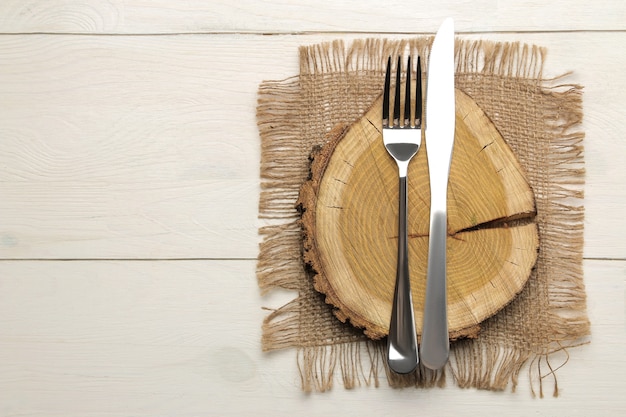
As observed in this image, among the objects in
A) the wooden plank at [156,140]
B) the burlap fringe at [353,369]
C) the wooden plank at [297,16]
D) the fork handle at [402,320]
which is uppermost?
the wooden plank at [297,16]

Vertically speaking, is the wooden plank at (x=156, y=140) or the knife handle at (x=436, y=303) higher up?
the wooden plank at (x=156, y=140)

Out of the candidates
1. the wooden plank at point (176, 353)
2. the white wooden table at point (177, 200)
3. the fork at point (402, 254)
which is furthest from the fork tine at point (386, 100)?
the wooden plank at point (176, 353)

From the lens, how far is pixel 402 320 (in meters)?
0.64

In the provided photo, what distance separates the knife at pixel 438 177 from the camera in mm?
643

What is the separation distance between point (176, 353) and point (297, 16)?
46 cm

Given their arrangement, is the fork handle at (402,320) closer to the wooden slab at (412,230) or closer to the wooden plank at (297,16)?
the wooden slab at (412,230)

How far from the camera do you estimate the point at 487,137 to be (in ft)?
2.20

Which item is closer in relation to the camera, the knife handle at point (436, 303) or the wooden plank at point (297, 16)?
the knife handle at point (436, 303)

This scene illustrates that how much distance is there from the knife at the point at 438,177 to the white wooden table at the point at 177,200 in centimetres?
7

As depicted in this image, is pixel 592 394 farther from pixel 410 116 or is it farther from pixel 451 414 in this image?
pixel 410 116

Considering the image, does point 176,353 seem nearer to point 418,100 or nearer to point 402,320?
point 402,320

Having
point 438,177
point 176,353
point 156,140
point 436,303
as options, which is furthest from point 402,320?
point 156,140

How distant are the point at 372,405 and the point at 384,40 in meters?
0.45

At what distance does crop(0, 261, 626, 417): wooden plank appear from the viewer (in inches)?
27.5
